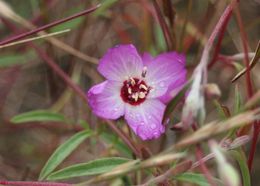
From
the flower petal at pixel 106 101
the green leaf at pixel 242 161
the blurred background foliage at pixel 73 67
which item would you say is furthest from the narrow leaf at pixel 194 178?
the blurred background foliage at pixel 73 67

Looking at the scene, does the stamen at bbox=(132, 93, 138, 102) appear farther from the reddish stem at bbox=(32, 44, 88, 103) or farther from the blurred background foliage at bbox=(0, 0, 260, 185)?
the blurred background foliage at bbox=(0, 0, 260, 185)

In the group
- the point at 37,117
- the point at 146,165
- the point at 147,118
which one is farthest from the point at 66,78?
the point at 146,165

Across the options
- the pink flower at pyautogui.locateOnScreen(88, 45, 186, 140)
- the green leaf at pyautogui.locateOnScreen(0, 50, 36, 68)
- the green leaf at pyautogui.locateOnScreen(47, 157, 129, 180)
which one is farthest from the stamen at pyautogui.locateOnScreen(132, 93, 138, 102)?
the green leaf at pyautogui.locateOnScreen(0, 50, 36, 68)

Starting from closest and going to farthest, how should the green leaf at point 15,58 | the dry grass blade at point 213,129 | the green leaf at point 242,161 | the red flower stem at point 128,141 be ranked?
the dry grass blade at point 213,129 → the green leaf at point 242,161 → the red flower stem at point 128,141 → the green leaf at point 15,58

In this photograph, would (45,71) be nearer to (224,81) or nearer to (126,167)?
(224,81)

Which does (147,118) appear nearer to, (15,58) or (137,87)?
(137,87)

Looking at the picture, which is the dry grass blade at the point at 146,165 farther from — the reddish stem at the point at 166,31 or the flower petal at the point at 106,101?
the reddish stem at the point at 166,31
